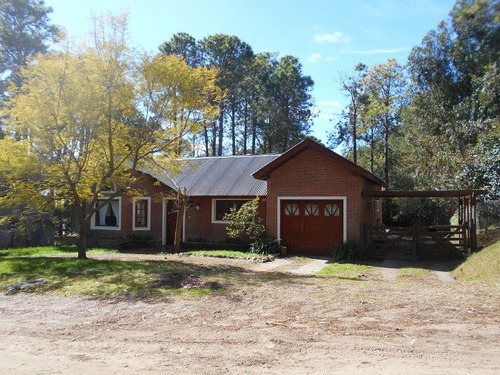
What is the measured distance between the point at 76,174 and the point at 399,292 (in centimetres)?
1106

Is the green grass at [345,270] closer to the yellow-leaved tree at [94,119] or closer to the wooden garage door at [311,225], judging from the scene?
the wooden garage door at [311,225]

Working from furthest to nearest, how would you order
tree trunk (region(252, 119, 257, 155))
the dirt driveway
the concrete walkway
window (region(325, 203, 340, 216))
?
tree trunk (region(252, 119, 257, 155)) → window (region(325, 203, 340, 216)) → the concrete walkway → the dirt driveway

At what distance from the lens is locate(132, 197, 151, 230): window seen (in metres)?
22.3

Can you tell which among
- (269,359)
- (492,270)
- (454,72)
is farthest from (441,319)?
(454,72)

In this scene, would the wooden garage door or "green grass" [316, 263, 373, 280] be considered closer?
"green grass" [316, 263, 373, 280]

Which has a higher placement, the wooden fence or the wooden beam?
the wooden beam

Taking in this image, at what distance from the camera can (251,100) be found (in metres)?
44.4

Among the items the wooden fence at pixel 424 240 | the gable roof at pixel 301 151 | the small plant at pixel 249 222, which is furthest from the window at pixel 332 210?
the small plant at pixel 249 222

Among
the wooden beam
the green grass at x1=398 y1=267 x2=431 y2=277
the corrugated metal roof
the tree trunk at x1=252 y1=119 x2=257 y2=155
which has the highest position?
the tree trunk at x1=252 y1=119 x2=257 y2=155

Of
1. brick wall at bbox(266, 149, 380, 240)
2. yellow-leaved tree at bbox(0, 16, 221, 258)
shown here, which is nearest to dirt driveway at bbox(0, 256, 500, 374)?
yellow-leaved tree at bbox(0, 16, 221, 258)

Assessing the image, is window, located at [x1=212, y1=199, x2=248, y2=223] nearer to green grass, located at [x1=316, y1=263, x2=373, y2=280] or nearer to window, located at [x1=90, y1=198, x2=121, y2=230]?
window, located at [x1=90, y1=198, x2=121, y2=230]

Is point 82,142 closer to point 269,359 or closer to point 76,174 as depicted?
point 76,174

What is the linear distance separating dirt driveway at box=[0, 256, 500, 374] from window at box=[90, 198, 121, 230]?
11780mm

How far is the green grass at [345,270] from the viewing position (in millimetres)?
12953
